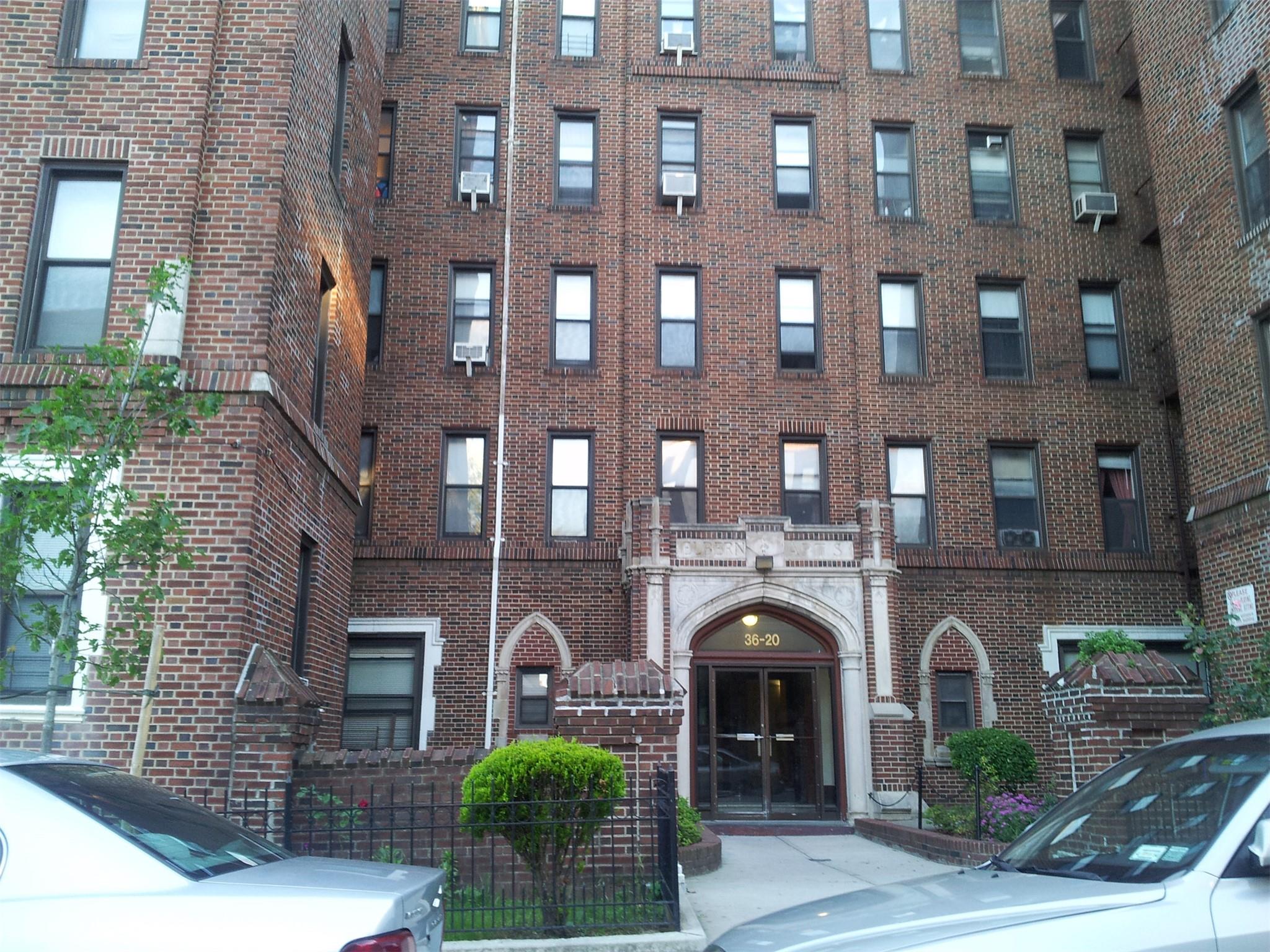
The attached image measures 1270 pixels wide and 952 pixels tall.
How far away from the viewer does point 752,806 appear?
16.2 metres

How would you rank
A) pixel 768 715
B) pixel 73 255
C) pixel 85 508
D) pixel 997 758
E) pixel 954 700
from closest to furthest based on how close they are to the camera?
pixel 85 508 → pixel 73 255 → pixel 997 758 → pixel 768 715 → pixel 954 700

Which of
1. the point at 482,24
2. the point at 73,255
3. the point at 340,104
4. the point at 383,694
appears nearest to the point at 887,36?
the point at 482,24

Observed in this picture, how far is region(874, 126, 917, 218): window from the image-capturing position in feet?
65.1

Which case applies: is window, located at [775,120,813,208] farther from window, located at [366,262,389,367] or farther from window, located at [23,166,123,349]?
window, located at [23,166,123,349]

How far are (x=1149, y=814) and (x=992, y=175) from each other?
1790cm

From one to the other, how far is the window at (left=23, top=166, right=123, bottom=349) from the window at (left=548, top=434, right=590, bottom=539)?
836cm

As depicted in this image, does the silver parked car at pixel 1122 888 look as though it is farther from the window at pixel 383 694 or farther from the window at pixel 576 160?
the window at pixel 576 160

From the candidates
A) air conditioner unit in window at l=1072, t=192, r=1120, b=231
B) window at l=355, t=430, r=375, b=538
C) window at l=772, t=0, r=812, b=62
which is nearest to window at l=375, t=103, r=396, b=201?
window at l=355, t=430, r=375, b=538

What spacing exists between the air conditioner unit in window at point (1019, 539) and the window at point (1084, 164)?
6.56m

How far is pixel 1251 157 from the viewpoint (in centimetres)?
1478

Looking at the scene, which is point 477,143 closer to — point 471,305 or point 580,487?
point 471,305

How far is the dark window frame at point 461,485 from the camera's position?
1773cm

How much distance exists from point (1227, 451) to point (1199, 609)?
4.56m

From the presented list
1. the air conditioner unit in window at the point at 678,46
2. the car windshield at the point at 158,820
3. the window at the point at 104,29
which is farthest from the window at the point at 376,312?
the car windshield at the point at 158,820
